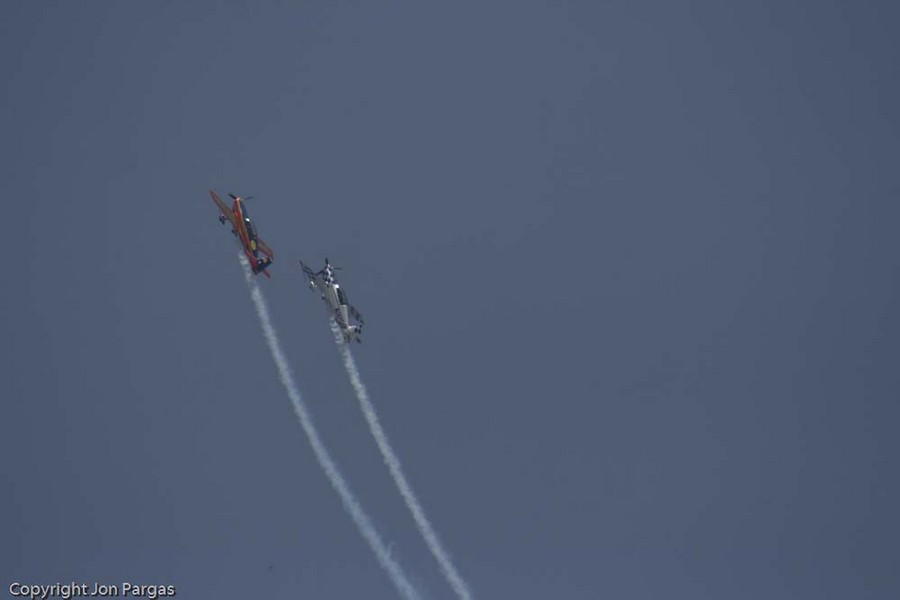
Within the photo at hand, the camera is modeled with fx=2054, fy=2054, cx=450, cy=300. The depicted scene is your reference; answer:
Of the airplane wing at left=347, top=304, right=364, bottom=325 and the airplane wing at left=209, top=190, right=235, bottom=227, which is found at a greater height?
the airplane wing at left=209, top=190, right=235, bottom=227

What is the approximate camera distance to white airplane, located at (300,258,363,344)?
111 metres

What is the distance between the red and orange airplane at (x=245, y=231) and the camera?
113m

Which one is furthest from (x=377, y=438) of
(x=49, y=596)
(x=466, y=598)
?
(x=49, y=596)

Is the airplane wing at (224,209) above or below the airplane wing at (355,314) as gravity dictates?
above

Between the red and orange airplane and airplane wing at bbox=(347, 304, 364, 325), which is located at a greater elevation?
the red and orange airplane

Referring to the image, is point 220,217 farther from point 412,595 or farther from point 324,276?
point 412,595

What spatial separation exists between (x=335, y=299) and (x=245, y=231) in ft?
21.8

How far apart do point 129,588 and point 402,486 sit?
16249 mm

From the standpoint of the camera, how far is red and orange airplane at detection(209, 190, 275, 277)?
372ft

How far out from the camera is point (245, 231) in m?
113

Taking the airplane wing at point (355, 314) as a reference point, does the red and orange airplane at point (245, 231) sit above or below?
above

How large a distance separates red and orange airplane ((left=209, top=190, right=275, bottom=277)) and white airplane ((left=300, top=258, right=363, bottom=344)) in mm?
3146

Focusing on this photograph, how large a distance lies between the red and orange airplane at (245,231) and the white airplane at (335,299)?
3.15 metres

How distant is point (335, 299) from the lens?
365ft
